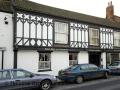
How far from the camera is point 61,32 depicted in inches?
909

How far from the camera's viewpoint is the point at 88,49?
2544 cm

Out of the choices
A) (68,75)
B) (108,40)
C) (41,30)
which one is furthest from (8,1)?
(108,40)

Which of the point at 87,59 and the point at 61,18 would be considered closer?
the point at 61,18

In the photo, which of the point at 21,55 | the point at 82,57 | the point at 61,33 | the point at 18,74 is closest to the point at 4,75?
the point at 18,74

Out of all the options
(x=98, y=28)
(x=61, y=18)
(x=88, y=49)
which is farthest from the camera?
(x=98, y=28)

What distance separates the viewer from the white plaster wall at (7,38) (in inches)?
729

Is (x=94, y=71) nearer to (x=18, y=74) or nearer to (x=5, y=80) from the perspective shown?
(x=18, y=74)

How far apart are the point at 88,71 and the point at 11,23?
743cm

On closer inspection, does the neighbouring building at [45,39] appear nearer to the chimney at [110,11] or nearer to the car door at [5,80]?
the car door at [5,80]

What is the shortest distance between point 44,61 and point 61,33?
11.2ft

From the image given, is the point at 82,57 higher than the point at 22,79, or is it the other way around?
the point at 82,57

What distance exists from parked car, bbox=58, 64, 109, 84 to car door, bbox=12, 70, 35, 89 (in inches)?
183

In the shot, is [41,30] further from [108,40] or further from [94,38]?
[108,40]

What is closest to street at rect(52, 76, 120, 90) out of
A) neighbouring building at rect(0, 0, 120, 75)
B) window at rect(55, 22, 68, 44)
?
neighbouring building at rect(0, 0, 120, 75)
